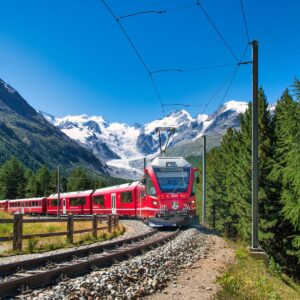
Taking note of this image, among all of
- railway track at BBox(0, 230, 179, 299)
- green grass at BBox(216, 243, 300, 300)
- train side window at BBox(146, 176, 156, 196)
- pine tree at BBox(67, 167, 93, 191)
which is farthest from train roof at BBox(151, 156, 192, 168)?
pine tree at BBox(67, 167, 93, 191)

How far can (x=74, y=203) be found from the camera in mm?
54344

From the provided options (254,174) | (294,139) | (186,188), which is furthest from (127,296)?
(186,188)

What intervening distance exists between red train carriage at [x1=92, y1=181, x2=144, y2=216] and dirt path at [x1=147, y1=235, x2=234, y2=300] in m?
18.4

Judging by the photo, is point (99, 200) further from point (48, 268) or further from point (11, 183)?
point (11, 183)

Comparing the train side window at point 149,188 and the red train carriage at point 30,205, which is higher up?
the train side window at point 149,188

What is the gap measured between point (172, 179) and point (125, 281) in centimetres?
1569

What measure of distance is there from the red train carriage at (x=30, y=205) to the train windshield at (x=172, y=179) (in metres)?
42.3

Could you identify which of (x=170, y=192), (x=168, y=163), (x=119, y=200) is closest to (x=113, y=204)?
(x=119, y=200)

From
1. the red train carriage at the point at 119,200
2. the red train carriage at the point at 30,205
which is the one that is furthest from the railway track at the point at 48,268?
the red train carriage at the point at 30,205

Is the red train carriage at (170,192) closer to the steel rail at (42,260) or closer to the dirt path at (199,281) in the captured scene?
the steel rail at (42,260)

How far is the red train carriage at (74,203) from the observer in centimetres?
5003

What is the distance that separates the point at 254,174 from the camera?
1407cm

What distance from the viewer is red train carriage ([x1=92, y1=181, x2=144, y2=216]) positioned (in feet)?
114

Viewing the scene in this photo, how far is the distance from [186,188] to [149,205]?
7.76 feet
